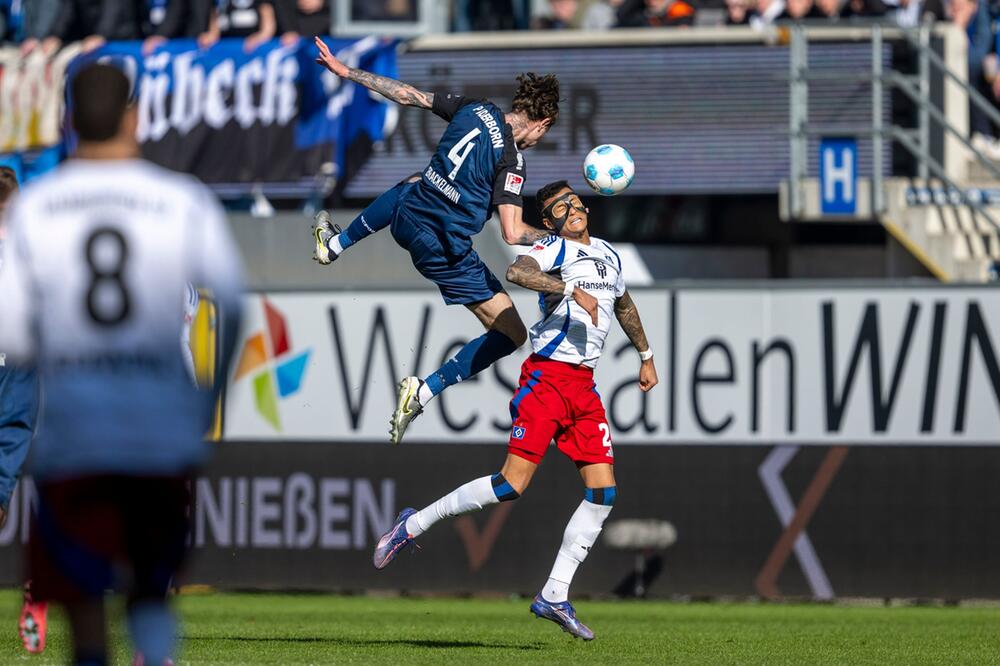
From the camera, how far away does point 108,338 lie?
5.07 m

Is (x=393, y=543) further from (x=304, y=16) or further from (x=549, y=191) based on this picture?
(x=304, y=16)

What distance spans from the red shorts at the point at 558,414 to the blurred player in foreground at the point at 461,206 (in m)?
0.60

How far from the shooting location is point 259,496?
16.0 m

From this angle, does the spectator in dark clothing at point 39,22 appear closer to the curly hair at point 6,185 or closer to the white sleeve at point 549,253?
the curly hair at point 6,185

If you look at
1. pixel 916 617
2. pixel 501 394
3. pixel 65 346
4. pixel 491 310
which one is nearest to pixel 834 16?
pixel 501 394

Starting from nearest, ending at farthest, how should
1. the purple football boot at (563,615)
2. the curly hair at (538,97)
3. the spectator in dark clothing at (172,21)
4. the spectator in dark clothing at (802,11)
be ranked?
the purple football boot at (563,615)
the curly hair at (538,97)
the spectator in dark clothing at (802,11)
the spectator in dark clothing at (172,21)

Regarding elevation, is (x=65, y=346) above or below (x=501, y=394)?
above

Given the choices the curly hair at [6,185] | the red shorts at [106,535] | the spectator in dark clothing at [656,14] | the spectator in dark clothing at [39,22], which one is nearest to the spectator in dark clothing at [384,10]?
the spectator in dark clothing at [656,14]

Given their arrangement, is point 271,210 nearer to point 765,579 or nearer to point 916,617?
point 765,579

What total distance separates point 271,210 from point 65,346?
13.8 m

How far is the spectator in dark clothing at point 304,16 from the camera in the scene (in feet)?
61.5

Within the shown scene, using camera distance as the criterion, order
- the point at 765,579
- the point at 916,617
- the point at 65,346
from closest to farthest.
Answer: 1. the point at 65,346
2. the point at 916,617
3. the point at 765,579

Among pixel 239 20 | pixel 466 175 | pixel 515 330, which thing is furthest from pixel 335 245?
pixel 239 20

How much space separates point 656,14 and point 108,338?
560 inches
